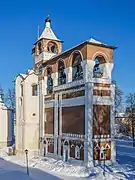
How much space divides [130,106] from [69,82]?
2368 centimetres

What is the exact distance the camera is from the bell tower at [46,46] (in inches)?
1234

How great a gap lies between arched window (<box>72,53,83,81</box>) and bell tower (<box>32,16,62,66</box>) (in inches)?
235

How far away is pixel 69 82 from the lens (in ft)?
83.4

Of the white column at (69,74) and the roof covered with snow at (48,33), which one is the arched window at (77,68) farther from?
the roof covered with snow at (48,33)

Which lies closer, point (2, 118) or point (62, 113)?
point (62, 113)

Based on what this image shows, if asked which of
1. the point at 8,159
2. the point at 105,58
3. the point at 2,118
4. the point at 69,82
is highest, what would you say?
the point at 105,58

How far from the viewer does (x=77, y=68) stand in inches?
1020

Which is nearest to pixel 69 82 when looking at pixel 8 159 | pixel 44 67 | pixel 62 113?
pixel 62 113

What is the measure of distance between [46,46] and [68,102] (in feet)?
29.2

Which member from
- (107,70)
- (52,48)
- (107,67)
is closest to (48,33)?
(52,48)

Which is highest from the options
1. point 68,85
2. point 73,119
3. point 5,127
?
point 68,85

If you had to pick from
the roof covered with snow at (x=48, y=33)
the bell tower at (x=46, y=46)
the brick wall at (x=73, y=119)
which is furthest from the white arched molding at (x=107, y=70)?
the roof covered with snow at (x=48, y=33)

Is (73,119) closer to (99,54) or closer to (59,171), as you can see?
(59,171)

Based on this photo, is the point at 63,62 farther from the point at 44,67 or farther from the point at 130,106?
the point at 130,106
